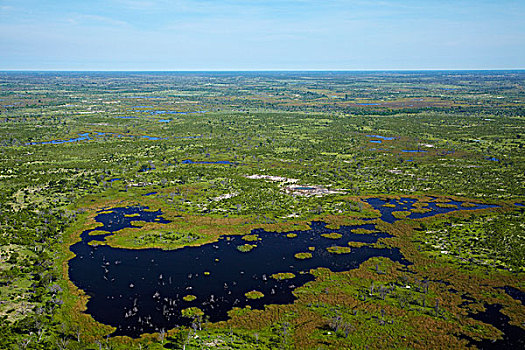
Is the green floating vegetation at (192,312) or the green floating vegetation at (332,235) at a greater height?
the green floating vegetation at (332,235)

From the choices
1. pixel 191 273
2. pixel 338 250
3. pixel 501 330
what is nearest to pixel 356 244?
pixel 338 250

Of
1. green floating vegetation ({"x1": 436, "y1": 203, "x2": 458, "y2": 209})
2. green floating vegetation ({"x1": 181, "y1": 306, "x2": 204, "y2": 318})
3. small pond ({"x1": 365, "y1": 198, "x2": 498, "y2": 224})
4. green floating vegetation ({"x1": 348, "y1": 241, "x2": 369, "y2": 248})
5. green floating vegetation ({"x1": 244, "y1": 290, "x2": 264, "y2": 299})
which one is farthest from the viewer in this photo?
green floating vegetation ({"x1": 436, "y1": 203, "x2": 458, "y2": 209})

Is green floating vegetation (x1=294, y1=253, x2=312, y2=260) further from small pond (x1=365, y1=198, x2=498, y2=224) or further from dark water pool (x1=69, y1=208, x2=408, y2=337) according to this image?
small pond (x1=365, y1=198, x2=498, y2=224)

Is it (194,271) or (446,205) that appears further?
(446,205)

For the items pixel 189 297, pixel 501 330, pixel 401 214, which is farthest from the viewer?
pixel 401 214

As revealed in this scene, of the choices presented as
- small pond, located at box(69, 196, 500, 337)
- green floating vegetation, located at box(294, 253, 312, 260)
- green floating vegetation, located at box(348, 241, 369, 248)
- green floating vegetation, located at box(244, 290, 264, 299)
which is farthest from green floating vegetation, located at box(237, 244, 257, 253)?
green floating vegetation, located at box(348, 241, 369, 248)

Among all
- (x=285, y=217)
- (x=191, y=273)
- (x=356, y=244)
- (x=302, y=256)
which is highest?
(x=285, y=217)

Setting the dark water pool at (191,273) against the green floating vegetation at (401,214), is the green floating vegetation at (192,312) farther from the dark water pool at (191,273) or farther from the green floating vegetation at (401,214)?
the green floating vegetation at (401,214)

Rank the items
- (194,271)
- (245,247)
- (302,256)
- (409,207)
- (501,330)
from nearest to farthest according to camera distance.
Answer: (501,330)
(194,271)
(302,256)
(245,247)
(409,207)

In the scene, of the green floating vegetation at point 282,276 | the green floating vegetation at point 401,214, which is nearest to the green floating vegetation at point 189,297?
the green floating vegetation at point 282,276

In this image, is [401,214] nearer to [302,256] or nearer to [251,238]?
[302,256]

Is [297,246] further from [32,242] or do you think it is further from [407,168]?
[407,168]

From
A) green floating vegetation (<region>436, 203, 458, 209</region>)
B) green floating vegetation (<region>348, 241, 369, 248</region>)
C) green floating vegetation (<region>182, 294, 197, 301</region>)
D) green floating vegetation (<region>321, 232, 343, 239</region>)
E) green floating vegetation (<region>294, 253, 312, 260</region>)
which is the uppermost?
green floating vegetation (<region>436, 203, 458, 209</region>)
